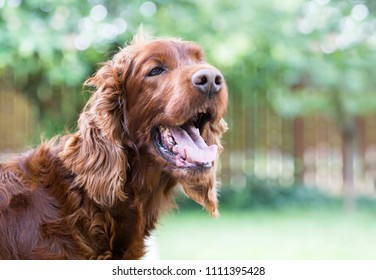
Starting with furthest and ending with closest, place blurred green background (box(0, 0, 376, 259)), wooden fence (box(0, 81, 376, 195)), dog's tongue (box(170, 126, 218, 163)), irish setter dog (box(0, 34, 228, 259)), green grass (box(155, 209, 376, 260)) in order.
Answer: wooden fence (box(0, 81, 376, 195))
blurred green background (box(0, 0, 376, 259))
green grass (box(155, 209, 376, 260))
dog's tongue (box(170, 126, 218, 163))
irish setter dog (box(0, 34, 228, 259))

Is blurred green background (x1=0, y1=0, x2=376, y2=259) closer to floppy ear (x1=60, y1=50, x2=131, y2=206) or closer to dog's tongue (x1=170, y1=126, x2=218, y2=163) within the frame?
floppy ear (x1=60, y1=50, x2=131, y2=206)

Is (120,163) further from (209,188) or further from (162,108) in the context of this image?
(209,188)

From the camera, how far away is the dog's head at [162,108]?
2.67m

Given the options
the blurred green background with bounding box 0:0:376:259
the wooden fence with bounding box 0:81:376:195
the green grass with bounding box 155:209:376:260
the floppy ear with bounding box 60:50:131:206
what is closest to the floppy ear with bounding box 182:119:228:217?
the floppy ear with bounding box 60:50:131:206

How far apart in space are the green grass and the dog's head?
2.22 meters

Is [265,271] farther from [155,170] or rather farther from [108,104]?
[108,104]

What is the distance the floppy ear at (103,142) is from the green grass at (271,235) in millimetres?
2246

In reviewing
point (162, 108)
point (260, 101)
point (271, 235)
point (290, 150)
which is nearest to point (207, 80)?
point (162, 108)

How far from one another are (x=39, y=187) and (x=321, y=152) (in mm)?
8619

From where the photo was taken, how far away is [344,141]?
10.3 m

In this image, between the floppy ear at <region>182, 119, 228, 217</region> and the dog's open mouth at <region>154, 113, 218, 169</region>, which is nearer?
the dog's open mouth at <region>154, 113, 218, 169</region>

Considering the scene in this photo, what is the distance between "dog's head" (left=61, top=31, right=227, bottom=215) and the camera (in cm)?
267

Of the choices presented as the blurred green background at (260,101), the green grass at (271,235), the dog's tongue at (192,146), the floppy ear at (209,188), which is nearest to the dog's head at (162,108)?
the dog's tongue at (192,146)

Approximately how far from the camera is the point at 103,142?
2717mm
